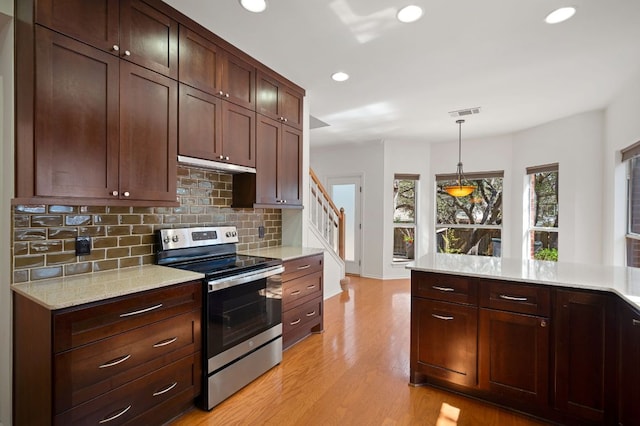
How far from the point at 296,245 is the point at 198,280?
166 centimetres

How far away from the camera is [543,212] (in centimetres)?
493

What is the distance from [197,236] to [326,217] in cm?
277

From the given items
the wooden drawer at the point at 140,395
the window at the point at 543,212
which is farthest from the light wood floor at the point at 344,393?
the window at the point at 543,212

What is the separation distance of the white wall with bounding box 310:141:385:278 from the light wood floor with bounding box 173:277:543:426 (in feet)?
8.75

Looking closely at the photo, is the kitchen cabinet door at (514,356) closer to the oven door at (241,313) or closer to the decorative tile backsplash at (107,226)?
the oven door at (241,313)

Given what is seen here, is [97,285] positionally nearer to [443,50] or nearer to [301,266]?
[301,266]

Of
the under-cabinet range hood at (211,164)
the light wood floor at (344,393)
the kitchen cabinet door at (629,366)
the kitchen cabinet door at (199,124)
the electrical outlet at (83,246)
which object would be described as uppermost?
the kitchen cabinet door at (199,124)

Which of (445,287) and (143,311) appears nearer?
(143,311)

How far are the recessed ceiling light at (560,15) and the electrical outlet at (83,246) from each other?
11.2ft

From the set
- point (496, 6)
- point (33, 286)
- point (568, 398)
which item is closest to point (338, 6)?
point (496, 6)

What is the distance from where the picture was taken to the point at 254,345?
7.92ft

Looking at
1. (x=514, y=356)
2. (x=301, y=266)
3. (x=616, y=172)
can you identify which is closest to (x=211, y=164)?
Answer: (x=301, y=266)

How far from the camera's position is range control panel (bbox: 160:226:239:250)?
2.39 m

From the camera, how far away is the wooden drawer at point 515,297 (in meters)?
1.93
